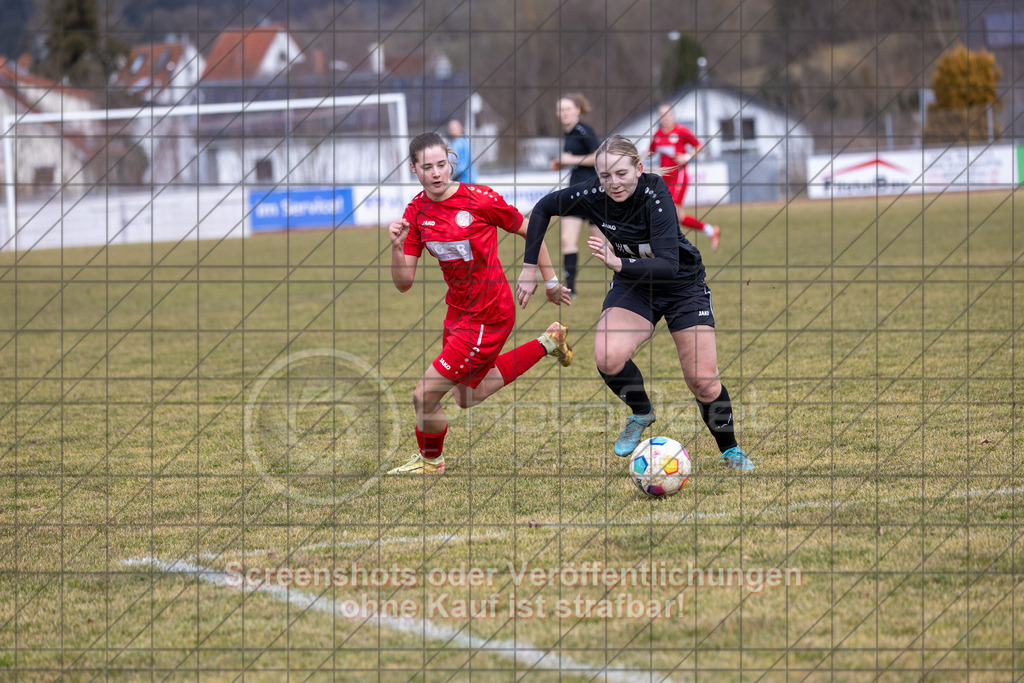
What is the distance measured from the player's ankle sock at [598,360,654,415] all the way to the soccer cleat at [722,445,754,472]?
49 centimetres

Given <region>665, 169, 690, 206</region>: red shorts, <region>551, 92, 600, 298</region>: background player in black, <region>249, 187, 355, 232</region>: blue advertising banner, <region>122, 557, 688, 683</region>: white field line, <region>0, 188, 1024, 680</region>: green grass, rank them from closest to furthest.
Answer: <region>122, 557, 688, 683</region>: white field line → <region>0, 188, 1024, 680</region>: green grass → <region>665, 169, 690, 206</region>: red shorts → <region>551, 92, 600, 298</region>: background player in black → <region>249, 187, 355, 232</region>: blue advertising banner

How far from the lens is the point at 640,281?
4023 millimetres

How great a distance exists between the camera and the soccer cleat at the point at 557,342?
4863mm

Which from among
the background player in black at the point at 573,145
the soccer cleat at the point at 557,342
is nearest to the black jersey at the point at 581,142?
the background player in black at the point at 573,145

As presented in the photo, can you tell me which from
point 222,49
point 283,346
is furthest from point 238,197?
point 222,49

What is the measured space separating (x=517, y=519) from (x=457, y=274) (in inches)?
47.9

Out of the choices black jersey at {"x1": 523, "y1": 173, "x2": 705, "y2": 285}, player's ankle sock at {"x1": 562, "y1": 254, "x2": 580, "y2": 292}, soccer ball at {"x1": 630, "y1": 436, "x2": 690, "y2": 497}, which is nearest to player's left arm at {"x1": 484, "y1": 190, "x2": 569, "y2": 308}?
black jersey at {"x1": 523, "y1": 173, "x2": 705, "y2": 285}

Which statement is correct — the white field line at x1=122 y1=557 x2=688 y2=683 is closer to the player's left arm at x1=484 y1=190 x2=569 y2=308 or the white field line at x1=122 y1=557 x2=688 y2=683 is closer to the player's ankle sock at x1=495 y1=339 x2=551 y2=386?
the player's left arm at x1=484 y1=190 x2=569 y2=308

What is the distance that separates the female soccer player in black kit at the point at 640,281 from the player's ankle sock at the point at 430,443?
2.76ft

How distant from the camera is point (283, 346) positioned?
8.52 meters

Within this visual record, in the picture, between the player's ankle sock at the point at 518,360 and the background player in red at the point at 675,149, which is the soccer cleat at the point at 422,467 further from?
the background player in red at the point at 675,149

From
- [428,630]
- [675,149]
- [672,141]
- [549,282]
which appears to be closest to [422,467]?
[549,282]

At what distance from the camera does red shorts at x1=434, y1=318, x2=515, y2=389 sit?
4383mm

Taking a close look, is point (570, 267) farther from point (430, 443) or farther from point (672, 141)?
point (430, 443)
